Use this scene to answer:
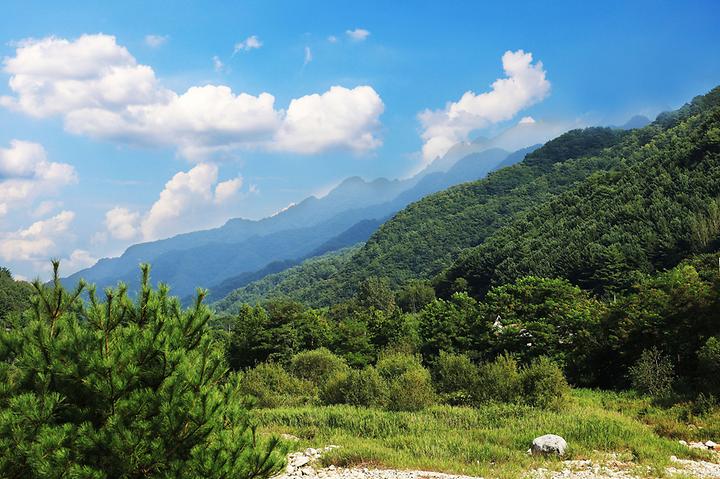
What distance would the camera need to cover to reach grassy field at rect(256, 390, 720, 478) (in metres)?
11.4

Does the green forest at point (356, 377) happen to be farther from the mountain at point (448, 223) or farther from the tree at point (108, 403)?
the mountain at point (448, 223)

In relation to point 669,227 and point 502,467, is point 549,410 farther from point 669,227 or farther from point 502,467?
point 669,227

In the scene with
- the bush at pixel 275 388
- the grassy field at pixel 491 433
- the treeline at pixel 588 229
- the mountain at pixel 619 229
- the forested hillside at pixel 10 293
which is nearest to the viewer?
the grassy field at pixel 491 433

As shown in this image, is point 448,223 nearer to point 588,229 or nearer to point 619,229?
point 588,229

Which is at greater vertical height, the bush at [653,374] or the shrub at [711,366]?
the shrub at [711,366]

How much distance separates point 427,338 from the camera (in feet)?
120

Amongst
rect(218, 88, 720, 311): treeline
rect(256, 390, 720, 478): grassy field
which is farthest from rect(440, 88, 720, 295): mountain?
rect(256, 390, 720, 478): grassy field

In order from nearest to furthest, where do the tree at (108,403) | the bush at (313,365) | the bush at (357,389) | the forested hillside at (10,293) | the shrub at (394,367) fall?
the tree at (108,403) → the bush at (357,389) → the shrub at (394,367) → the bush at (313,365) → the forested hillside at (10,293)

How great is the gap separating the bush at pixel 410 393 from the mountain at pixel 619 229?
1928 inches

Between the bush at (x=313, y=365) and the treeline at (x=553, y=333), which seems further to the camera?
the bush at (x=313, y=365)

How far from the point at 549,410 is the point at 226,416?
13.6 meters

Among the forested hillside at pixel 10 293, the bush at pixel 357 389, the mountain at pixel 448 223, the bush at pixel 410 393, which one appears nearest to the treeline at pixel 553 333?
the bush at pixel 410 393

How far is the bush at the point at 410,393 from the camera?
1898 cm

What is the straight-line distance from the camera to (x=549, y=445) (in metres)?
11.8
